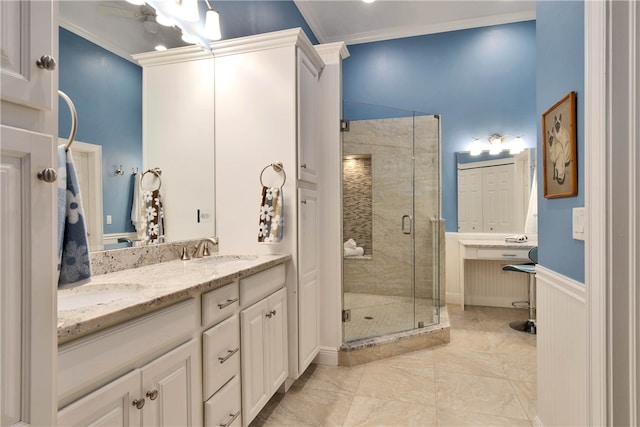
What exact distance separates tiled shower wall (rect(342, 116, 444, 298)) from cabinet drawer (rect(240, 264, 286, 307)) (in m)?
1.61

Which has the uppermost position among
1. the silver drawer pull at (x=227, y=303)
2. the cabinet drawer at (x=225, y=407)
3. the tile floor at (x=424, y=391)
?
the silver drawer pull at (x=227, y=303)

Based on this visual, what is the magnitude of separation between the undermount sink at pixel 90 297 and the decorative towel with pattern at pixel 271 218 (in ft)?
2.78

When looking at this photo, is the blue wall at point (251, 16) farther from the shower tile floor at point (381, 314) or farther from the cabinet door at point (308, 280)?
the shower tile floor at point (381, 314)

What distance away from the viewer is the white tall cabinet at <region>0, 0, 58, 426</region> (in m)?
0.57

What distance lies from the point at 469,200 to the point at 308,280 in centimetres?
266

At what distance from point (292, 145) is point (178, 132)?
68 centimetres

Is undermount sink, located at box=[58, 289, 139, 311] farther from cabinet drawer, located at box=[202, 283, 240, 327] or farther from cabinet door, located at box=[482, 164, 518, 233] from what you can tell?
cabinet door, located at box=[482, 164, 518, 233]

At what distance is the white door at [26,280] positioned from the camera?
0.57 metres

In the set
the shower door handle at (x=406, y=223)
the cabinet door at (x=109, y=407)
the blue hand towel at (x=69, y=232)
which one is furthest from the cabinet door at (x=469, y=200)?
the blue hand towel at (x=69, y=232)

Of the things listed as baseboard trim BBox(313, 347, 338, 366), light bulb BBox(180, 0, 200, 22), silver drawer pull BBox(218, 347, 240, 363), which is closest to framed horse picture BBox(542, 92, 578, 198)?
silver drawer pull BBox(218, 347, 240, 363)

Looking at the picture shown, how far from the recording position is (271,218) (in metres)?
2.03

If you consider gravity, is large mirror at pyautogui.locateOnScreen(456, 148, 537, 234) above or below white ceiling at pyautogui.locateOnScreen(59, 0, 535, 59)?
below

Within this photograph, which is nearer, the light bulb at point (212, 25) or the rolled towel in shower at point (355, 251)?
the light bulb at point (212, 25)

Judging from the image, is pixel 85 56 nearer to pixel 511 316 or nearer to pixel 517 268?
pixel 517 268
